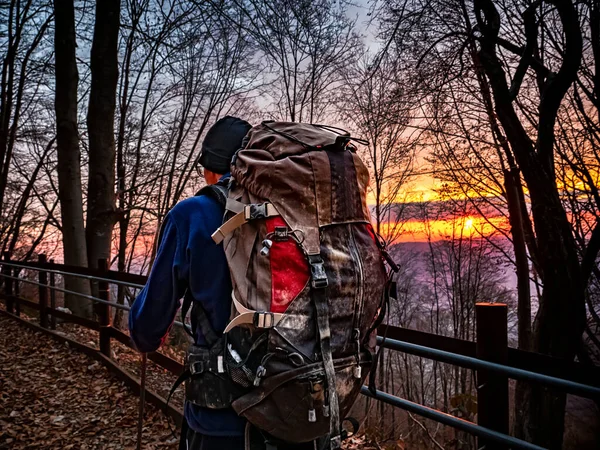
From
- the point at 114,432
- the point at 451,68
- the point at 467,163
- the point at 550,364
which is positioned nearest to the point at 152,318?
the point at 550,364

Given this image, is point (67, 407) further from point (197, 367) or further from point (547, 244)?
point (547, 244)

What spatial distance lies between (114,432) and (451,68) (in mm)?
7001

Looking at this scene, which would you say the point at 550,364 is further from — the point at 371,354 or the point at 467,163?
the point at 467,163

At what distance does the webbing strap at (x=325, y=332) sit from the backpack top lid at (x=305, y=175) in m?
0.07

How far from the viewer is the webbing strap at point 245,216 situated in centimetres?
140

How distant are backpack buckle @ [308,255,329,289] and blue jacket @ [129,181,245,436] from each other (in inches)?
13.6

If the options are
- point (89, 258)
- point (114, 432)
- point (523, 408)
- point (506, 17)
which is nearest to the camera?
point (114, 432)

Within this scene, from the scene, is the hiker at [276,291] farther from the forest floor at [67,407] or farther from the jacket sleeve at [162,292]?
the forest floor at [67,407]

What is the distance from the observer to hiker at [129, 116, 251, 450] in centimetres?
150

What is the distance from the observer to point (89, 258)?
8797mm

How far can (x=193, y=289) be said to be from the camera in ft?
4.99

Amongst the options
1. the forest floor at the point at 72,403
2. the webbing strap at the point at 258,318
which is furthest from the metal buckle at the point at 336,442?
the forest floor at the point at 72,403

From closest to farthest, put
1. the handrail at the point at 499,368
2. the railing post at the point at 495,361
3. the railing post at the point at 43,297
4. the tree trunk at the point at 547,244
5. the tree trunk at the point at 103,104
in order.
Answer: the handrail at the point at 499,368 < the railing post at the point at 495,361 < the tree trunk at the point at 547,244 < the railing post at the point at 43,297 < the tree trunk at the point at 103,104

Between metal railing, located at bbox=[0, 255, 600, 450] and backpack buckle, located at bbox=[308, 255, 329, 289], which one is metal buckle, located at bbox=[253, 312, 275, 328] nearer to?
backpack buckle, located at bbox=[308, 255, 329, 289]
